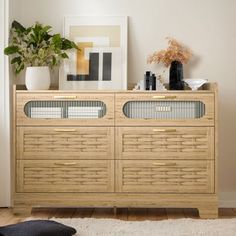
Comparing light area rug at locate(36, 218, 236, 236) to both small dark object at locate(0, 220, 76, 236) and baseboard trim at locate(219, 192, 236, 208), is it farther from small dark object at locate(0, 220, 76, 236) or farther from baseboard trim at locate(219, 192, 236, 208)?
baseboard trim at locate(219, 192, 236, 208)

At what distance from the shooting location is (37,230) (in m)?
2.76

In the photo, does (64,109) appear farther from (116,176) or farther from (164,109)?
(164,109)

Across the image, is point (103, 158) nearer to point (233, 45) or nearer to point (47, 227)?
point (47, 227)

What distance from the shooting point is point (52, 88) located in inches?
167

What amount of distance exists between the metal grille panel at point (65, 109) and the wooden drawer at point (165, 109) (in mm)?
160

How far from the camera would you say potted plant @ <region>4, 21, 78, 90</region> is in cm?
393

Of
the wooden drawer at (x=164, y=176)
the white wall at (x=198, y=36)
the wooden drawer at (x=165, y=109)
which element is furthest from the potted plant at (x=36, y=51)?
the wooden drawer at (x=164, y=176)

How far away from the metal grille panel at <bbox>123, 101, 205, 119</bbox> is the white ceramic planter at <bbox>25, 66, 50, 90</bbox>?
2.29 ft

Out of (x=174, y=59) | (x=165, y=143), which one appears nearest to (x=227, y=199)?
(x=165, y=143)

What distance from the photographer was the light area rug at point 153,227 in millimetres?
3137

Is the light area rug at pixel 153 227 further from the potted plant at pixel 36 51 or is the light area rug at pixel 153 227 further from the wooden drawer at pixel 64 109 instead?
the potted plant at pixel 36 51

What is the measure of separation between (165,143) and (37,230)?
1.33 m

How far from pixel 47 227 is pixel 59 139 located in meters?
1.06

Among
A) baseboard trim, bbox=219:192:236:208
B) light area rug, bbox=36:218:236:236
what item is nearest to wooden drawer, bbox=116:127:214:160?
light area rug, bbox=36:218:236:236
